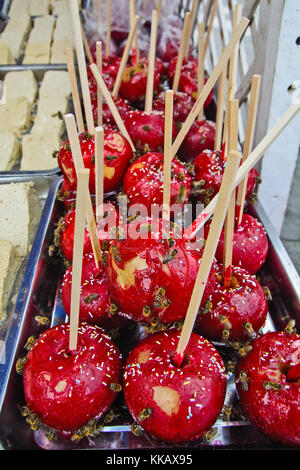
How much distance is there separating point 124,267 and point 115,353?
252 mm

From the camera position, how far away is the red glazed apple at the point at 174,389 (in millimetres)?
833

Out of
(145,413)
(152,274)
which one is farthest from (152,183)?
(145,413)

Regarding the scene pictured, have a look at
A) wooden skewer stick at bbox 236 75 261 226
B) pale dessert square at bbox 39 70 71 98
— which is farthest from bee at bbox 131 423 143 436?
pale dessert square at bbox 39 70 71 98

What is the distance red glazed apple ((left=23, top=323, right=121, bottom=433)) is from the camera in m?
0.87

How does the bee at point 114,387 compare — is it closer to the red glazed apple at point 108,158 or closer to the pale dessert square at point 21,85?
the red glazed apple at point 108,158

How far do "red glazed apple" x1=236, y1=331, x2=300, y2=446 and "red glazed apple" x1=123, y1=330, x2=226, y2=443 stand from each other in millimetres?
69

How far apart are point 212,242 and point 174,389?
34 centimetres

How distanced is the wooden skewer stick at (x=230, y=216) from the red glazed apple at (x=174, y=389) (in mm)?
212

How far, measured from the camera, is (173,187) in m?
1.16

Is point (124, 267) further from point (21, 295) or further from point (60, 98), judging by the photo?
point (60, 98)

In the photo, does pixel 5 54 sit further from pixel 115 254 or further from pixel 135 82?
pixel 115 254

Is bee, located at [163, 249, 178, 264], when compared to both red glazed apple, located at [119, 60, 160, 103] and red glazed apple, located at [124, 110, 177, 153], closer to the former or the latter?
red glazed apple, located at [124, 110, 177, 153]

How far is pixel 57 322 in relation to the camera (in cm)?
129

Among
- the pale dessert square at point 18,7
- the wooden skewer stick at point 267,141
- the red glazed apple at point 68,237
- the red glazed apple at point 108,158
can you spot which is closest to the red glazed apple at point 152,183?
the red glazed apple at point 108,158
